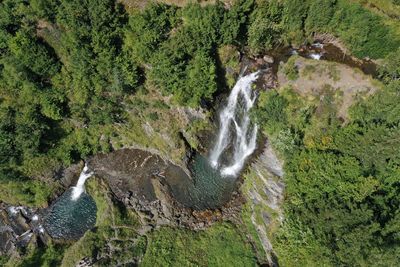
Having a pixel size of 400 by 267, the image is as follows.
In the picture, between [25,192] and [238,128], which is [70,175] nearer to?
[25,192]

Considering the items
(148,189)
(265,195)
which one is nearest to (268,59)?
(265,195)

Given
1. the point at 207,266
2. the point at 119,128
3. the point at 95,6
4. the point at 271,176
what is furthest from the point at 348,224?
the point at 95,6

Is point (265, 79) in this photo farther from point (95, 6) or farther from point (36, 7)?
point (36, 7)

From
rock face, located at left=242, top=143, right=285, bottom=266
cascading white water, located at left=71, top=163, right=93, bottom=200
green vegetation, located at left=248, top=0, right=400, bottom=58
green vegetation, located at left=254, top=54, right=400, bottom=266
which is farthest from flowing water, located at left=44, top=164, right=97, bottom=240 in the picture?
green vegetation, located at left=248, top=0, right=400, bottom=58

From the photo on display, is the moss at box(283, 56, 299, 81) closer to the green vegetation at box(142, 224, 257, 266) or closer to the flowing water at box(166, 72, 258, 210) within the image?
the flowing water at box(166, 72, 258, 210)

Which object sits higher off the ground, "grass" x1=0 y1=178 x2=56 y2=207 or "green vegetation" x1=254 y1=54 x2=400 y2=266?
"green vegetation" x1=254 y1=54 x2=400 y2=266

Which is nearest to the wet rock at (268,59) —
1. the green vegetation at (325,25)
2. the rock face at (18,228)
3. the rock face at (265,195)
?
the green vegetation at (325,25)

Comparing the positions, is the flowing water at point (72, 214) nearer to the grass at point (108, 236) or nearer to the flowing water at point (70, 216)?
the flowing water at point (70, 216)
